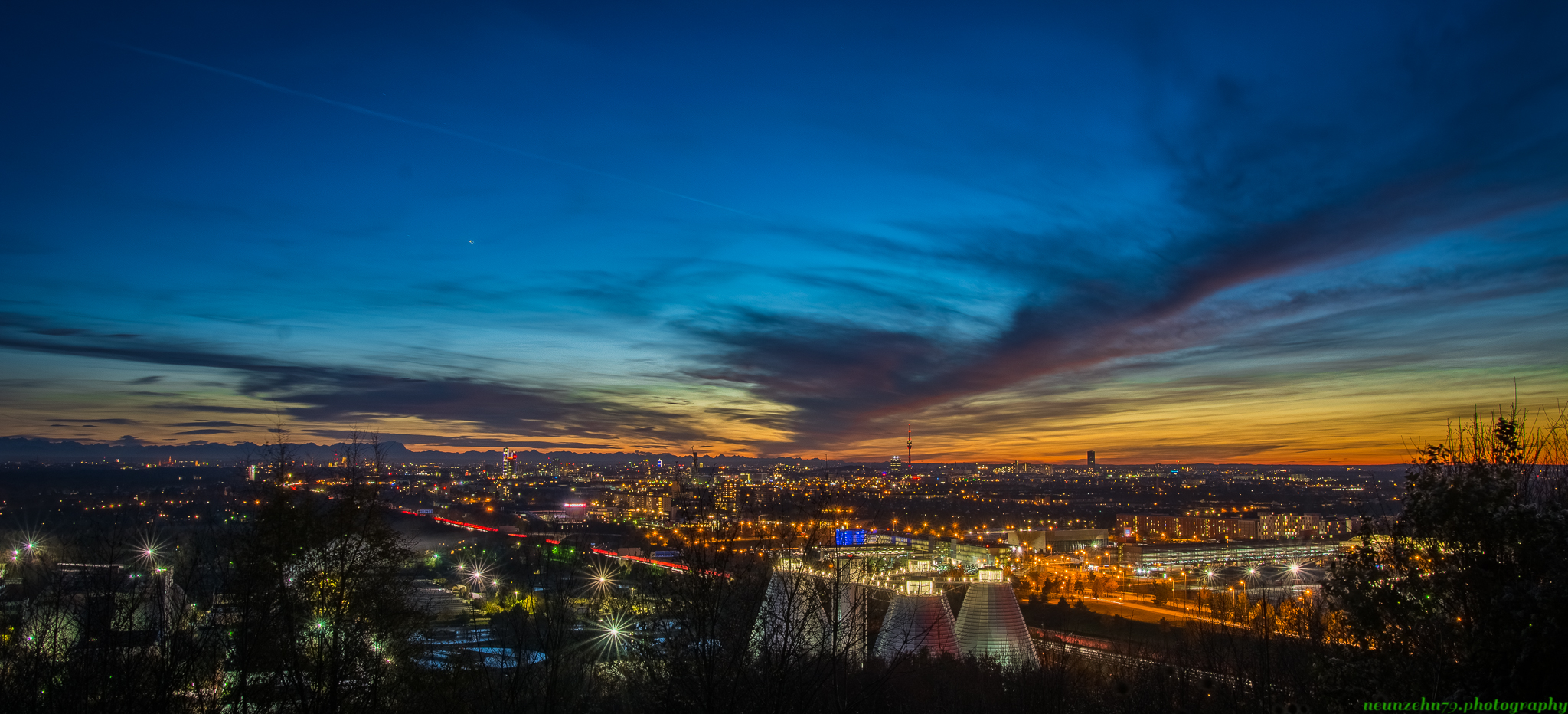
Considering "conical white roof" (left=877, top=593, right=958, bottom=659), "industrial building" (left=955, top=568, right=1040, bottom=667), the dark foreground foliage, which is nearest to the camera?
the dark foreground foliage

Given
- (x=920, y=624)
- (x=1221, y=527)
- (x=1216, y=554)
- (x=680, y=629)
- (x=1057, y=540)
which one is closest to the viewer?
(x=680, y=629)

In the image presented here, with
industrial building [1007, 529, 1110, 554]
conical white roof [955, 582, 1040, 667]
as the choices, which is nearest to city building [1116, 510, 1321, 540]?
industrial building [1007, 529, 1110, 554]

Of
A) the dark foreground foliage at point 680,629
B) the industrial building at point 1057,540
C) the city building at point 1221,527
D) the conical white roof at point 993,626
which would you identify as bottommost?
the city building at point 1221,527

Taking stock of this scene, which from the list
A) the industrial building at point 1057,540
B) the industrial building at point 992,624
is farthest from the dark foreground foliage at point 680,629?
the industrial building at point 1057,540

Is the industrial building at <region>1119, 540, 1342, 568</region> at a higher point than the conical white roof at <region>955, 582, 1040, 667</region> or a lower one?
lower

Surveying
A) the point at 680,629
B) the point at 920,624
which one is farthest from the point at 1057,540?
the point at 680,629

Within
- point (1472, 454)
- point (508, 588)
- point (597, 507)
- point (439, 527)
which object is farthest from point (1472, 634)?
point (597, 507)

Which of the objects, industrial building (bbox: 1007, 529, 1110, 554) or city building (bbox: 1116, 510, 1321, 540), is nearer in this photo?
industrial building (bbox: 1007, 529, 1110, 554)

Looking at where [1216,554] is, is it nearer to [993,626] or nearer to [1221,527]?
[1221,527]

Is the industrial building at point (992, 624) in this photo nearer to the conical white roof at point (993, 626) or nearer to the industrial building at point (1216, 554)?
the conical white roof at point (993, 626)

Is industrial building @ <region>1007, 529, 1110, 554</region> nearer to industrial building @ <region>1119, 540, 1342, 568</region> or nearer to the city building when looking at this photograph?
industrial building @ <region>1119, 540, 1342, 568</region>

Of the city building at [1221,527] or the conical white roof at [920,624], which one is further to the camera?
the city building at [1221,527]
